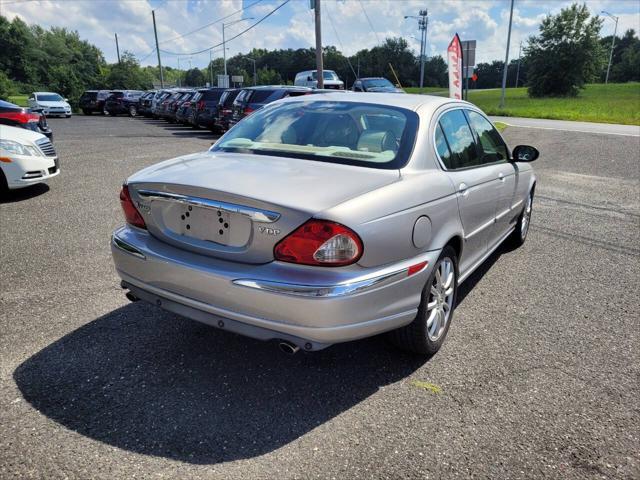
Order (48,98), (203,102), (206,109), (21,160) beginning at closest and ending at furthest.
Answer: (21,160), (206,109), (203,102), (48,98)

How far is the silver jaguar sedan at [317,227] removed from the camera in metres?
2.51

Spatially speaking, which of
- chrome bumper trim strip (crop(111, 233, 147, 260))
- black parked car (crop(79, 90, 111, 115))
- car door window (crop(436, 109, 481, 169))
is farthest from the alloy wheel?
black parked car (crop(79, 90, 111, 115))

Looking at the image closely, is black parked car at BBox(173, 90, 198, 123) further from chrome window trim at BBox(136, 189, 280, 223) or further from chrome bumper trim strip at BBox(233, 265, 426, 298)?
chrome bumper trim strip at BBox(233, 265, 426, 298)

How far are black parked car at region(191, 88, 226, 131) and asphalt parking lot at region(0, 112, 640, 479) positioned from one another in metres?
16.3

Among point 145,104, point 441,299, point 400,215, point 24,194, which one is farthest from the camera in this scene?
point 145,104

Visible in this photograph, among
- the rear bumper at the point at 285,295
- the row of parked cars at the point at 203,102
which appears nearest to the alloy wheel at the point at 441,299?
the rear bumper at the point at 285,295

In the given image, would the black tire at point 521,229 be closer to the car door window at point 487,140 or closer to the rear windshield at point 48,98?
the car door window at point 487,140

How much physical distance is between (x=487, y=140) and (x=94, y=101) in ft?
126

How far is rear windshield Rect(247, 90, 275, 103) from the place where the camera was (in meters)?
15.9

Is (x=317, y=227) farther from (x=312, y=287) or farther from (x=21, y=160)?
(x=21, y=160)

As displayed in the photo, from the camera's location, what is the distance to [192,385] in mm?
2938

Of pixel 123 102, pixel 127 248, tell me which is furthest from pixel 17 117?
pixel 123 102

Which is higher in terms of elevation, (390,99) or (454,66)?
(454,66)

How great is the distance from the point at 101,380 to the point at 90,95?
40.0m
